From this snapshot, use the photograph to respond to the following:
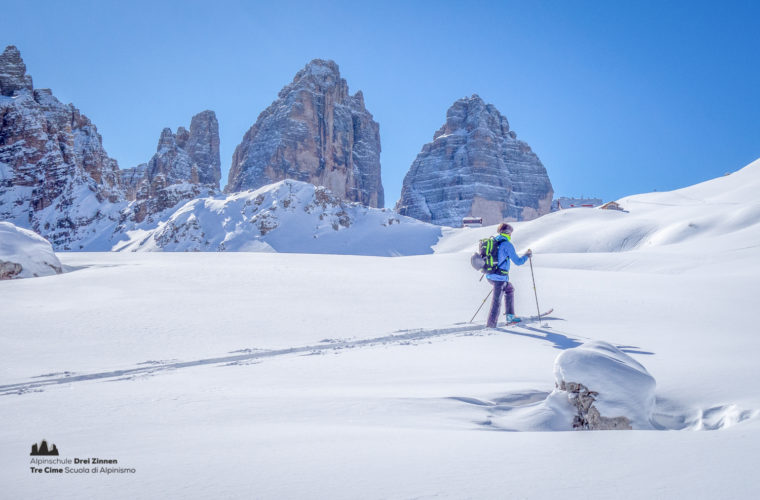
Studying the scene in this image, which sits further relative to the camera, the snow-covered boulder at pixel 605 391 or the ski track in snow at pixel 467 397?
the ski track in snow at pixel 467 397

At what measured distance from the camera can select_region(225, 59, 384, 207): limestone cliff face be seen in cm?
8894

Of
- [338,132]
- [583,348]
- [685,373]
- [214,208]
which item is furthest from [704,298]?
[338,132]

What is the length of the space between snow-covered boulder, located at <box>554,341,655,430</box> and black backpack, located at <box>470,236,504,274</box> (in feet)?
14.7

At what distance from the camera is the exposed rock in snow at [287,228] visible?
41219 mm

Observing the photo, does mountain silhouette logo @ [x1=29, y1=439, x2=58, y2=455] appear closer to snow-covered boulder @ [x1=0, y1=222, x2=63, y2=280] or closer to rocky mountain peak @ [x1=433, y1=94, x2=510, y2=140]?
snow-covered boulder @ [x1=0, y1=222, x2=63, y2=280]

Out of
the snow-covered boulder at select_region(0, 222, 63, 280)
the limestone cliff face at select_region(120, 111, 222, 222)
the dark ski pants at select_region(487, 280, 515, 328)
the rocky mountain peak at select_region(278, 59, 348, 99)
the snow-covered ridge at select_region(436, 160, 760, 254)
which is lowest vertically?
the dark ski pants at select_region(487, 280, 515, 328)

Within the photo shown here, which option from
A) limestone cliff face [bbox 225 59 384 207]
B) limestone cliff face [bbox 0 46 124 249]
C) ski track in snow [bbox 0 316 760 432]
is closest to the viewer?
ski track in snow [bbox 0 316 760 432]

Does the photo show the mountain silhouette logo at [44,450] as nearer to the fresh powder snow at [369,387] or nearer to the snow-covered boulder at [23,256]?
the fresh powder snow at [369,387]

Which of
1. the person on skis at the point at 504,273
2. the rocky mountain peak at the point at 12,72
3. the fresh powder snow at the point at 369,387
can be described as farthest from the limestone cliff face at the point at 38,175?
the person on skis at the point at 504,273

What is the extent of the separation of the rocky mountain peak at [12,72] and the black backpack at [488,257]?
93.7 meters

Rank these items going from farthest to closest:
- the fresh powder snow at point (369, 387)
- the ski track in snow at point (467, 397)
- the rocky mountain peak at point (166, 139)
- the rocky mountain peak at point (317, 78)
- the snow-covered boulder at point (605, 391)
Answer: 1. the rocky mountain peak at point (166, 139)
2. the rocky mountain peak at point (317, 78)
3. the ski track in snow at point (467, 397)
4. the snow-covered boulder at point (605, 391)
5. the fresh powder snow at point (369, 387)

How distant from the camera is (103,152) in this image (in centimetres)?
8631

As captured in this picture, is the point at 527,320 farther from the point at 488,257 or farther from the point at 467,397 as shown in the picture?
the point at 467,397

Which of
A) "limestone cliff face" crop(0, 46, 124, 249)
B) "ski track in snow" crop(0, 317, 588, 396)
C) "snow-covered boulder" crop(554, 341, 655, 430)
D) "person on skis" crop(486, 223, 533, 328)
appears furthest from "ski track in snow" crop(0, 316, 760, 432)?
"limestone cliff face" crop(0, 46, 124, 249)
